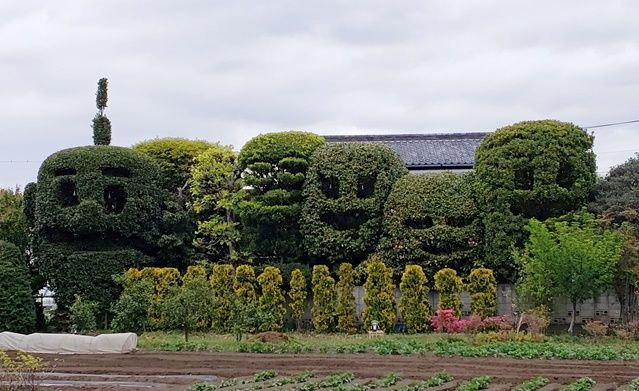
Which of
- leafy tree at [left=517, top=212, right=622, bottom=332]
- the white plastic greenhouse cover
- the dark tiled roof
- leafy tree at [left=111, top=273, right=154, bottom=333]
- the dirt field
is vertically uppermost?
the dark tiled roof

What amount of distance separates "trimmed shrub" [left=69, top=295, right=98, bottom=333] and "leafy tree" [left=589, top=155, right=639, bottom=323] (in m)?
12.4

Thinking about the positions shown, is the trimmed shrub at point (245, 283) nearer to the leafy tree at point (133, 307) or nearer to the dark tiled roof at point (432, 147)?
the leafy tree at point (133, 307)

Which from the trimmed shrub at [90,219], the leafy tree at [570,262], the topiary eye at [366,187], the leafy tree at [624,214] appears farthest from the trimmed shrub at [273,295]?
the leafy tree at [624,214]

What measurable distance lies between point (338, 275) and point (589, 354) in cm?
709

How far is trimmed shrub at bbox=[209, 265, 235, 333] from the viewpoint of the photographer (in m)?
18.3

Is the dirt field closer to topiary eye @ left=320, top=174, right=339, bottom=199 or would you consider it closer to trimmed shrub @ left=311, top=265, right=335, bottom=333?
trimmed shrub @ left=311, top=265, right=335, bottom=333

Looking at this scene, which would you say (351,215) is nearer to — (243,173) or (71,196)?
(243,173)

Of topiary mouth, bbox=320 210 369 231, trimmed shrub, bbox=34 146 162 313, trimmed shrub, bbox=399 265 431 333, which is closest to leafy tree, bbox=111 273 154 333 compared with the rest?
trimmed shrub, bbox=34 146 162 313

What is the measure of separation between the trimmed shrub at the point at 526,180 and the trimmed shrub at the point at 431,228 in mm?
461

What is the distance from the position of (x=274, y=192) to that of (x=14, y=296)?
6964mm

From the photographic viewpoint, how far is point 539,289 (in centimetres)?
1634

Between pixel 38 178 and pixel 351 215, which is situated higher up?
pixel 38 178

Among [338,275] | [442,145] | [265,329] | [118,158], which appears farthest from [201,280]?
[442,145]

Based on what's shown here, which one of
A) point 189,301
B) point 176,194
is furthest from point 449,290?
point 176,194
